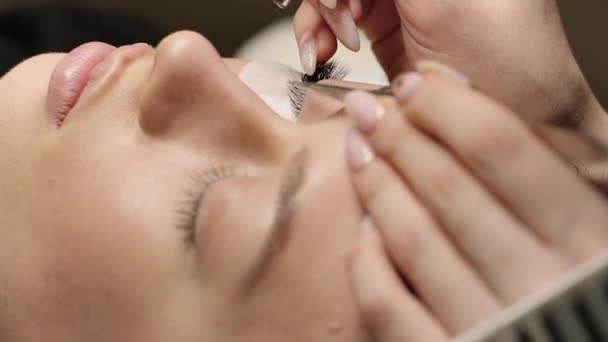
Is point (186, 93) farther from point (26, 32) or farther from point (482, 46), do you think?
point (26, 32)

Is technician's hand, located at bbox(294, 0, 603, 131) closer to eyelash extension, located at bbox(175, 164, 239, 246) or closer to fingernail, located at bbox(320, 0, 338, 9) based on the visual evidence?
fingernail, located at bbox(320, 0, 338, 9)

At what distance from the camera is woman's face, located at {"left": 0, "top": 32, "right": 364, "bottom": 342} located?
496 millimetres

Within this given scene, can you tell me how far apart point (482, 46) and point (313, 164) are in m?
0.37

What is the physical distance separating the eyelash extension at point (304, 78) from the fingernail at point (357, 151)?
13cm

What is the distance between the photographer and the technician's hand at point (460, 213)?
0.41m

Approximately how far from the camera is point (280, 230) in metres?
0.49

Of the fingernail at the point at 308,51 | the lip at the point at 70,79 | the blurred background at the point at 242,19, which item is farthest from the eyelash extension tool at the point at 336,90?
the blurred background at the point at 242,19

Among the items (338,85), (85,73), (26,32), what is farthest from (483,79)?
(26,32)

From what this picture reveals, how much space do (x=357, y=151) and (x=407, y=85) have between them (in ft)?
0.22

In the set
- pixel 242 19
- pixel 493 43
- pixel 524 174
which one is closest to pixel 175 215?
pixel 524 174

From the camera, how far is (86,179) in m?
0.56

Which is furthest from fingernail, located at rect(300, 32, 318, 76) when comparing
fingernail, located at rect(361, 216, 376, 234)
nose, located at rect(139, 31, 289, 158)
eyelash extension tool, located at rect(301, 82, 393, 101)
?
fingernail, located at rect(361, 216, 376, 234)

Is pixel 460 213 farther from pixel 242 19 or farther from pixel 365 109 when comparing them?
pixel 242 19

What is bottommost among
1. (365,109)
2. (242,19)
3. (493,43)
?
(242,19)
